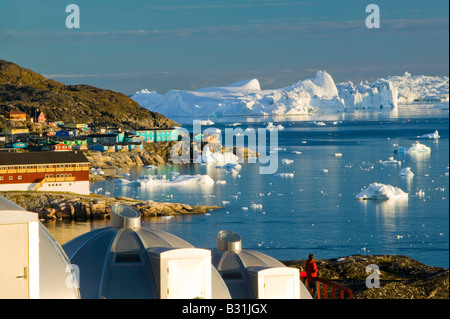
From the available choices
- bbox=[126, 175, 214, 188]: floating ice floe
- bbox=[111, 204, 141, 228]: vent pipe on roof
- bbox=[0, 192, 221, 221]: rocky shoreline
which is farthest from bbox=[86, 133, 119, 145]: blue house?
bbox=[111, 204, 141, 228]: vent pipe on roof

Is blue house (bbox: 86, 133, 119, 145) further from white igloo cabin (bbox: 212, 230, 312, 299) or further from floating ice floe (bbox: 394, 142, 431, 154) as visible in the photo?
white igloo cabin (bbox: 212, 230, 312, 299)

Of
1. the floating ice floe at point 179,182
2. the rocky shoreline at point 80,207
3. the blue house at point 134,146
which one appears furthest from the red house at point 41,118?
the rocky shoreline at point 80,207

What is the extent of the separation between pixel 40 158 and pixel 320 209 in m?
15.0

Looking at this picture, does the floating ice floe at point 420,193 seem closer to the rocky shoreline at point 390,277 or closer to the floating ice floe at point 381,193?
the floating ice floe at point 381,193

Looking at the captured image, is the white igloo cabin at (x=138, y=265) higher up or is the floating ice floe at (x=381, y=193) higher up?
the white igloo cabin at (x=138, y=265)

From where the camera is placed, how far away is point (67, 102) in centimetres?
7819

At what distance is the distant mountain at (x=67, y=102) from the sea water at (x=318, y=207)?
2087 centimetres

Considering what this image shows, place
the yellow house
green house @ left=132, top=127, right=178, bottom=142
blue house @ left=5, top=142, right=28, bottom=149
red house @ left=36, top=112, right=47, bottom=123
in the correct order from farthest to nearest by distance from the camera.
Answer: green house @ left=132, top=127, right=178, bottom=142, red house @ left=36, top=112, right=47, bottom=123, the yellow house, blue house @ left=5, top=142, right=28, bottom=149

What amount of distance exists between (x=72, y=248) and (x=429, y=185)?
1440 inches

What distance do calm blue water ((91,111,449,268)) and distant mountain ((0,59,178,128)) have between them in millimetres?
Result: 21363

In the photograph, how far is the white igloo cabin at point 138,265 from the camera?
6.33 m

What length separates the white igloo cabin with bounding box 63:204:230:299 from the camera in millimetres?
6332

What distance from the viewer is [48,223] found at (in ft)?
100
